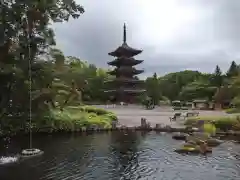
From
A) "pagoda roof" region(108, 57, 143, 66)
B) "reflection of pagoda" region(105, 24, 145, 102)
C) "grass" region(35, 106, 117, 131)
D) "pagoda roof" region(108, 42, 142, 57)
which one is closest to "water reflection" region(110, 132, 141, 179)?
"grass" region(35, 106, 117, 131)

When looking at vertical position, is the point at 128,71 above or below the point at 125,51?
below

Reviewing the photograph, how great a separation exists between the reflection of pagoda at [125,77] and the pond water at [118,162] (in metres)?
40.3

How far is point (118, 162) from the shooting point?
51.3ft

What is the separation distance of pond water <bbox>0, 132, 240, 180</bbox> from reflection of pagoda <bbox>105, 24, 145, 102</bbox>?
40.3 m

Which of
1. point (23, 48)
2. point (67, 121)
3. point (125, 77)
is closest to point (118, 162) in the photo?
point (67, 121)

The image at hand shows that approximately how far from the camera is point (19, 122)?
84.9ft

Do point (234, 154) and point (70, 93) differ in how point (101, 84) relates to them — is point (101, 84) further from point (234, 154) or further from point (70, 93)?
point (234, 154)

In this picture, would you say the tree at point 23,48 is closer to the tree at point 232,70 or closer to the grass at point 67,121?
the grass at point 67,121

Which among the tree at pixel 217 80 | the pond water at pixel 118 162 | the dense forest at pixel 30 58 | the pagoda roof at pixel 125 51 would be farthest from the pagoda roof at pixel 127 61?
the pond water at pixel 118 162

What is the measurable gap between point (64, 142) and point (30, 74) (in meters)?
6.39

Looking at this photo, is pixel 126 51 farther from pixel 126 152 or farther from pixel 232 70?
pixel 126 152

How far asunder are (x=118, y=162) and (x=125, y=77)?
49584mm

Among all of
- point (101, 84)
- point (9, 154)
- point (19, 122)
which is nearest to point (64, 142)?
point (9, 154)

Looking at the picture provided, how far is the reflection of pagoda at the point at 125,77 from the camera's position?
62.6m
